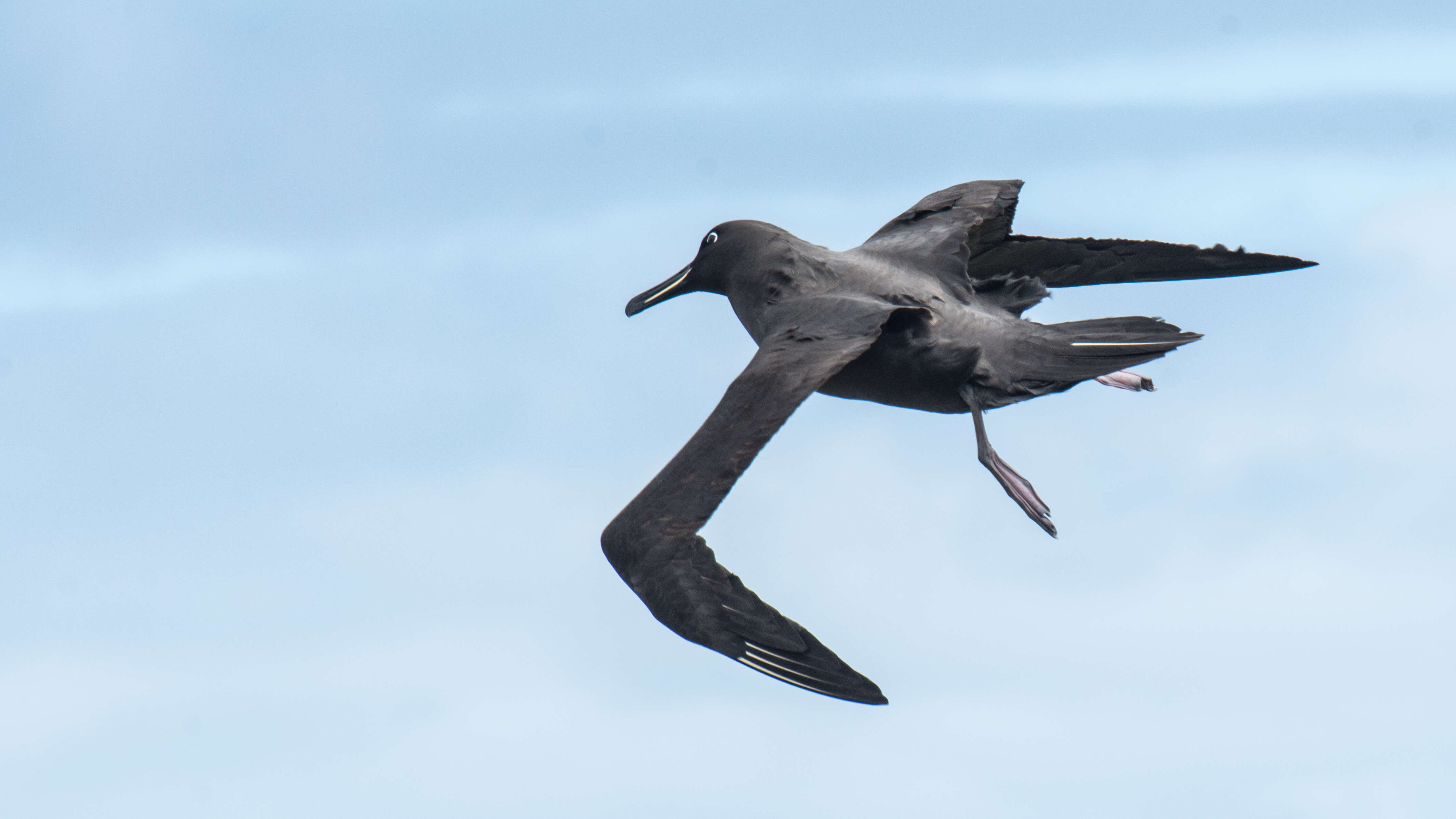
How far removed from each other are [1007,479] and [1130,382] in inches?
89.5

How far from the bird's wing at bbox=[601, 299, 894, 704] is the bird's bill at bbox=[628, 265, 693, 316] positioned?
9.11 feet

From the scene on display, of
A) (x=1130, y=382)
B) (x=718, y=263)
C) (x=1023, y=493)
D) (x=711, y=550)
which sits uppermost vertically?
(x=718, y=263)

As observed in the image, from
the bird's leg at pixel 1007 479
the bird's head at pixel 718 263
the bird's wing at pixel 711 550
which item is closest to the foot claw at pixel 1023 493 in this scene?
the bird's leg at pixel 1007 479

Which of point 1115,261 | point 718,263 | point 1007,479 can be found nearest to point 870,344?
point 1007,479

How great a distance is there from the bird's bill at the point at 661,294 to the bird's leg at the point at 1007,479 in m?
3.17

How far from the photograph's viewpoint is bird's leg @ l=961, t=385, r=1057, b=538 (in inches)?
439

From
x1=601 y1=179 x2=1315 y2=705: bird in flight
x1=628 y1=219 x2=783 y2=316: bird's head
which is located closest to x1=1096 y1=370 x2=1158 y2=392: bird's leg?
x1=601 y1=179 x2=1315 y2=705: bird in flight

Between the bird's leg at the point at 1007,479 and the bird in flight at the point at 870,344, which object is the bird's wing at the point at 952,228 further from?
the bird's leg at the point at 1007,479

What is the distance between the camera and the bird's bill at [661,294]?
43.8ft

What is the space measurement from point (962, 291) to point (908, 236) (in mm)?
1205

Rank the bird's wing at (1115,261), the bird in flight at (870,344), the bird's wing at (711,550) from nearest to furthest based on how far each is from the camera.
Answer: the bird's wing at (711,550)
the bird in flight at (870,344)
the bird's wing at (1115,261)

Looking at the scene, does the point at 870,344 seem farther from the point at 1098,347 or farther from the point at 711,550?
the point at 711,550

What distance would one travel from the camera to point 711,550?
9.15 m

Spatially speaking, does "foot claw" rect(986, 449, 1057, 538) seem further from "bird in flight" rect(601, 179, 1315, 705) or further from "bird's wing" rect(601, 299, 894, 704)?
"bird's wing" rect(601, 299, 894, 704)
